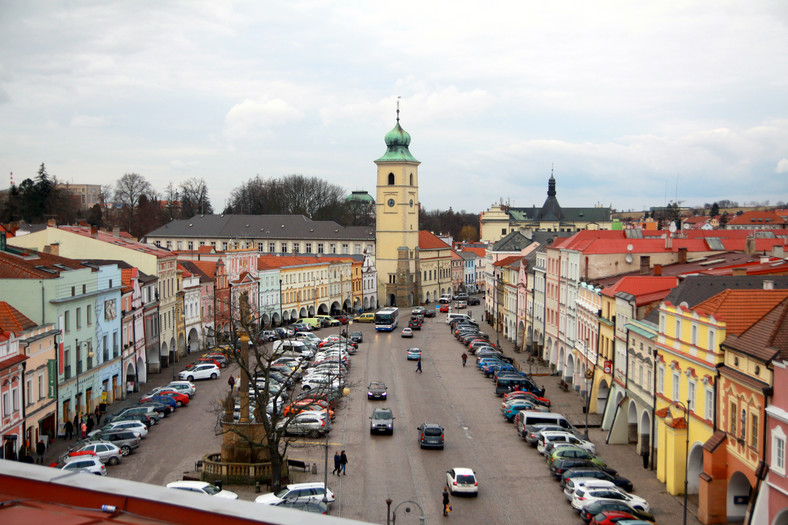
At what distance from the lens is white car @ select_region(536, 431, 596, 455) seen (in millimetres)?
35938

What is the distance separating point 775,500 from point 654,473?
34.1 feet

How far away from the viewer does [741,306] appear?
2836 cm

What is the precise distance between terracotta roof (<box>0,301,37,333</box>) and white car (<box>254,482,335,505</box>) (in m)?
12.5

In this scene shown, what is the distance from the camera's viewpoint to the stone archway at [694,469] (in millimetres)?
29578

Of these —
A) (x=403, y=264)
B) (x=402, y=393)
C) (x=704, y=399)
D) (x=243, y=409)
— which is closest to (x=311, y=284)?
(x=403, y=264)

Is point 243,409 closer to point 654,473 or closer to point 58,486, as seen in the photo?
point 654,473

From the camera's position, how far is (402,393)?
51.2 m

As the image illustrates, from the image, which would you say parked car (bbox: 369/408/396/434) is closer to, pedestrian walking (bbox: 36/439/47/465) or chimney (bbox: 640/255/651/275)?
pedestrian walking (bbox: 36/439/47/465)

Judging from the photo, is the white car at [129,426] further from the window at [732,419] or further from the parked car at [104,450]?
the window at [732,419]

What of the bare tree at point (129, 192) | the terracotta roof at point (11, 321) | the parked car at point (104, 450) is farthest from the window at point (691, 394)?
the bare tree at point (129, 192)

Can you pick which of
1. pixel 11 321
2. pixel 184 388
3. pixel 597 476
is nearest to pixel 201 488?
pixel 11 321

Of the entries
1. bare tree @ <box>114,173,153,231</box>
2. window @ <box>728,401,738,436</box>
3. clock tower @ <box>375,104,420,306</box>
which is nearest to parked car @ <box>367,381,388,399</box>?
window @ <box>728,401,738,436</box>

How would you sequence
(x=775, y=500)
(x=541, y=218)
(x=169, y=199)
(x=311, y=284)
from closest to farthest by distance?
(x=775, y=500) → (x=311, y=284) → (x=169, y=199) → (x=541, y=218)

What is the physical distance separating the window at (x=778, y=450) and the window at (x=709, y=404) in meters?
4.56
